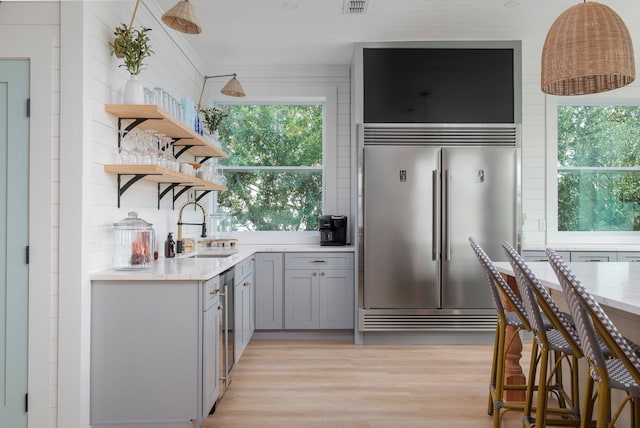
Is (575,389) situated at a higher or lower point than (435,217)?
lower

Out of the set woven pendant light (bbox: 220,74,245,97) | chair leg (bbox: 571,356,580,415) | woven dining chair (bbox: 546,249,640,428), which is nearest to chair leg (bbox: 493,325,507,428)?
chair leg (bbox: 571,356,580,415)

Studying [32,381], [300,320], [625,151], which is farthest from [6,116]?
[625,151]

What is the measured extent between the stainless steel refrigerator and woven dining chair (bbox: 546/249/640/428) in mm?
2457

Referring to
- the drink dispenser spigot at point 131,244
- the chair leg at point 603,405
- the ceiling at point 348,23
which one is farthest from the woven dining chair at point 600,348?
the ceiling at point 348,23

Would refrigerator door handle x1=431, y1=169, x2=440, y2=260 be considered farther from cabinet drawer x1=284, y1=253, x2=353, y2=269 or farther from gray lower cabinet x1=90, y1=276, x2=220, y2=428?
gray lower cabinet x1=90, y1=276, x2=220, y2=428

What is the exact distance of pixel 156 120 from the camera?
9.08 ft

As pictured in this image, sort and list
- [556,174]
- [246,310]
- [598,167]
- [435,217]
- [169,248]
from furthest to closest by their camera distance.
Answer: [598,167]
[556,174]
[435,217]
[246,310]
[169,248]

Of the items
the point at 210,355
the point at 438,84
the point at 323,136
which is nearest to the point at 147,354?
the point at 210,355

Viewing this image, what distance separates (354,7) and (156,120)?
183 centimetres

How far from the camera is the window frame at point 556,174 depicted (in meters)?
4.70

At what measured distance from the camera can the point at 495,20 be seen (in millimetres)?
3783

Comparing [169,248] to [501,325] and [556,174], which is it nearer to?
[501,325]


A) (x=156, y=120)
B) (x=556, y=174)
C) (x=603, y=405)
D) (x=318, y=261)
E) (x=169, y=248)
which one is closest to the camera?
(x=603, y=405)

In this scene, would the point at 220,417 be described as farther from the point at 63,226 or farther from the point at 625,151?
the point at 625,151
